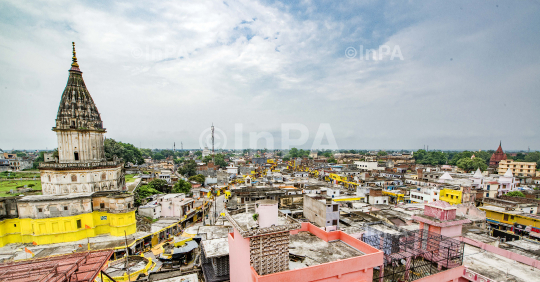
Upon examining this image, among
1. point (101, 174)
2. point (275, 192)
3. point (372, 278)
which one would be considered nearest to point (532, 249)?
point (372, 278)

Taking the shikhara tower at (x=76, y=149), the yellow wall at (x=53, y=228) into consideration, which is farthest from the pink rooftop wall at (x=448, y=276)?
the shikhara tower at (x=76, y=149)

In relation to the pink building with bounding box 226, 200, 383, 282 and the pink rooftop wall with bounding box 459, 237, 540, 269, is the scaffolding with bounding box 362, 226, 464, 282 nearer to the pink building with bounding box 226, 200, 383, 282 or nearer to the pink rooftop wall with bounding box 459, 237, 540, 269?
the pink building with bounding box 226, 200, 383, 282

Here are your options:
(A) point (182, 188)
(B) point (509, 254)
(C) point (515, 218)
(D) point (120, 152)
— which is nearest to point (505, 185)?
(C) point (515, 218)

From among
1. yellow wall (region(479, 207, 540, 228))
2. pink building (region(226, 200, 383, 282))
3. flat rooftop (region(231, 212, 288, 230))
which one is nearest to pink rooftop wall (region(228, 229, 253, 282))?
pink building (region(226, 200, 383, 282))

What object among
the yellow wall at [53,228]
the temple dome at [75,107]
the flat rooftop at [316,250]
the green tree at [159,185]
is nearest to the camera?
the flat rooftop at [316,250]

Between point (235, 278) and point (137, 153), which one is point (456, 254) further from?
point (137, 153)

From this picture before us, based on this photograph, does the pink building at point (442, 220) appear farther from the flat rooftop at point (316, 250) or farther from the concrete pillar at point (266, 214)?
the concrete pillar at point (266, 214)

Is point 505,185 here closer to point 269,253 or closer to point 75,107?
point 269,253
